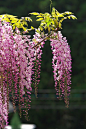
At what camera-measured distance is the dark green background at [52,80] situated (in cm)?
1953

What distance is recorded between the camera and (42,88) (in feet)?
68.3

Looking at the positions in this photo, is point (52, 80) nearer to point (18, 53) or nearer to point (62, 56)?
point (62, 56)

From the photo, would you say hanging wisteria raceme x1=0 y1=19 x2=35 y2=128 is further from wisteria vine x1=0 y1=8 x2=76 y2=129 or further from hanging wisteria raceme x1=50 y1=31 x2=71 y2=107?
hanging wisteria raceme x1=50 y1=31 x2=71 y2=107

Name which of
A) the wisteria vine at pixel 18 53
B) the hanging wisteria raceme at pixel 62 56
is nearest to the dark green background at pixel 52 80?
the hanging wisteria raceme at pixel 62 56

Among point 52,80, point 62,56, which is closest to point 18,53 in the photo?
point 62,56

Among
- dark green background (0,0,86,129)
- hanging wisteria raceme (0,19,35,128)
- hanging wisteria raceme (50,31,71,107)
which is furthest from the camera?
dark green background (0,0,86,129)

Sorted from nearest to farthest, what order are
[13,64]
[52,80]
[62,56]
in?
[13,64] < [62,56] < [52,80]

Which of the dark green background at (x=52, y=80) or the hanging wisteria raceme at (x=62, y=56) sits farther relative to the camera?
the dark green background at (x=52, y=80)

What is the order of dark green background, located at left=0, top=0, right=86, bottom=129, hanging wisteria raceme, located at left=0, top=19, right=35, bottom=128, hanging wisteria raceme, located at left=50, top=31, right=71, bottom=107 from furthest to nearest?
dark green background, located at left=0, top=0, right=86, bottom=129
hanging wisteria raceme, located at left=50, top=31, right=71, bottom=107
hanging wisteria raceme, located at left=0, top=19, right=35, bottom=128

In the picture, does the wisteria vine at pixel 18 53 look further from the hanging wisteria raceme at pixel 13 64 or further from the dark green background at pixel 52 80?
the dark green background at pixel 52 80

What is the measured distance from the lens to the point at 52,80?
2109 centimetres

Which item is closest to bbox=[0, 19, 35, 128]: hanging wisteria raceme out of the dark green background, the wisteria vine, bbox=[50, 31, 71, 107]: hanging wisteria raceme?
the wisteria vine

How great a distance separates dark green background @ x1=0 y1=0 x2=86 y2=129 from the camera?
769 inches

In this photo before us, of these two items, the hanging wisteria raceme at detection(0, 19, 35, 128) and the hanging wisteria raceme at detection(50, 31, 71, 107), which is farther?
the hanging wisteria raceme at detection(50, 31, 71, 107)
